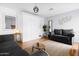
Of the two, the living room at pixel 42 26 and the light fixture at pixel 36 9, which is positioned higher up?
the light fixture at pixel 36 9

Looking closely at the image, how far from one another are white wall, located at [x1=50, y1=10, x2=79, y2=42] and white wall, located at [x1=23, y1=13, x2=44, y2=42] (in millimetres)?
259

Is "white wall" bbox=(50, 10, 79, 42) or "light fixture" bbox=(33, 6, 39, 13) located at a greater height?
"light fixture" bbox=(33, 6, 39, 13)

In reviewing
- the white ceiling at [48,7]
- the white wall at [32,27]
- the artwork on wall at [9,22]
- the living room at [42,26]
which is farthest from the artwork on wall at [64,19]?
the artwork on wall at [9,22]

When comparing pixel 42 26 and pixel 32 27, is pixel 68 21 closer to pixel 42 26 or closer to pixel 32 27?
pixel 42 26

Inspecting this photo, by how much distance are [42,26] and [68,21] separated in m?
0.46

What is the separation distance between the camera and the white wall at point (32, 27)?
1397 millimetres

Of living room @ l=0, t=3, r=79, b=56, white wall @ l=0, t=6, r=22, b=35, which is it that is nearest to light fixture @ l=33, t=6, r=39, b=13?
living room @ l=0, t=3, r=79, b=56

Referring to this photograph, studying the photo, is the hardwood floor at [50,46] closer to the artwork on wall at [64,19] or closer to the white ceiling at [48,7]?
the artwork on wall at [64,19]

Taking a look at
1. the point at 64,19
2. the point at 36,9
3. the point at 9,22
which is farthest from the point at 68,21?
the point at 9,22

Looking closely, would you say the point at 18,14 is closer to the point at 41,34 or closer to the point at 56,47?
the point at 41,34

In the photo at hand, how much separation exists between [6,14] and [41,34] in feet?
2.32

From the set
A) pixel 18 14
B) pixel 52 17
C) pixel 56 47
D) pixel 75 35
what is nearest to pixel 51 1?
pixel 52 17

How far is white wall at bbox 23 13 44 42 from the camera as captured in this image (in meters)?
1.40

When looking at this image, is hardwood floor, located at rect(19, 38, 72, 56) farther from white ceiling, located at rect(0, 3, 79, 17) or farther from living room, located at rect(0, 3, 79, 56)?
white ceiling, located at rect(0, 3, 79, 17)
